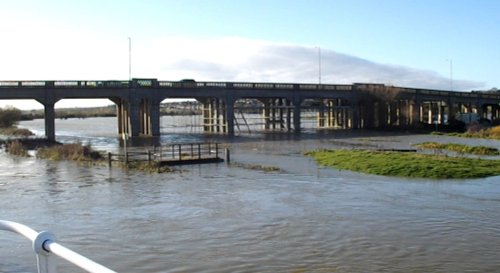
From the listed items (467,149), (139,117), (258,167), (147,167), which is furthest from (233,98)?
(147,167)

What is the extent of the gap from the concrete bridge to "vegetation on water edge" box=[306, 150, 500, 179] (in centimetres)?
4369

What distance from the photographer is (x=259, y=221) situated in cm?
1936

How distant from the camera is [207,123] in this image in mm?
99938

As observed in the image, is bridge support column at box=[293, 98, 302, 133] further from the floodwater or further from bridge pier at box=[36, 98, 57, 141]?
the floodwater

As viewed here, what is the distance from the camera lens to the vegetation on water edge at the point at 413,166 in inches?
1271

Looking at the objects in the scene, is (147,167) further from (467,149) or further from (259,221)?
(467,149)

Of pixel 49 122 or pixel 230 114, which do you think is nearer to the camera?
pixel 49 122

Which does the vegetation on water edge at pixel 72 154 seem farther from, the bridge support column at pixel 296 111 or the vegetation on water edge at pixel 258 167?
the bridge support column at pixel 296 111

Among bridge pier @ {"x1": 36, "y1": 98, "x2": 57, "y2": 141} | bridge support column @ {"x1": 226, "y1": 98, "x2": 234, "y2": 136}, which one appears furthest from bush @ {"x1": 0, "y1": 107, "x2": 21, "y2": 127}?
bridge support column @ {"x1": 226, "y1": 98, "x2": 234, "y2": 136}

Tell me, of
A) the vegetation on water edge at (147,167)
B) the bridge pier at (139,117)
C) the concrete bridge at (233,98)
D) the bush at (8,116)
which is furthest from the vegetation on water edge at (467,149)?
the bush at (8,116)

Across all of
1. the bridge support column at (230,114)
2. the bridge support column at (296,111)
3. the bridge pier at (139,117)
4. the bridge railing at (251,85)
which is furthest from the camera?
the bridge support column at (296,111)

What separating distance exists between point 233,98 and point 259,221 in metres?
71.6

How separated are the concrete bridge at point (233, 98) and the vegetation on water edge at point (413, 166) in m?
43.7

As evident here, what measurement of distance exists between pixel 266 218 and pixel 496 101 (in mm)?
129872
